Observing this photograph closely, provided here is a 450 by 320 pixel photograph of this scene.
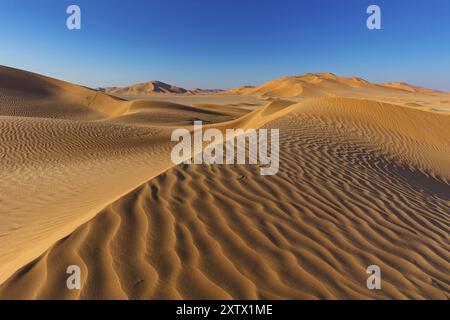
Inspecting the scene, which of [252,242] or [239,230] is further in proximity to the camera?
[239,230]

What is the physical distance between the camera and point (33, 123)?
1375 centimetres

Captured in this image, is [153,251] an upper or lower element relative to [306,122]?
lower

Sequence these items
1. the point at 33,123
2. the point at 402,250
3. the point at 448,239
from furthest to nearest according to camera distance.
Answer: the point at 33,123 < the point at 448,239 < the point at 402,250

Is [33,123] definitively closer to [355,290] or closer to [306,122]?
[306,122]

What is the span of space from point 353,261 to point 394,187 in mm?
3238

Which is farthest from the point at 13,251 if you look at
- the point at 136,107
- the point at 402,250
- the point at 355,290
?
the point at 136,107

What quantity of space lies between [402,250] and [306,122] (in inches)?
317

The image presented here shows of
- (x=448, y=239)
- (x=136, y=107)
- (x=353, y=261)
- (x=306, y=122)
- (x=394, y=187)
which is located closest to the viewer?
(x=353, y=261)

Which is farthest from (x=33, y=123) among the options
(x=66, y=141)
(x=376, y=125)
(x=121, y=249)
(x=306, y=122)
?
(x=376, y=125)

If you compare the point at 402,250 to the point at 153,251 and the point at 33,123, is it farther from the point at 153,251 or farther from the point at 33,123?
the point at 33,123

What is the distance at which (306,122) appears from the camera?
10.9 meters

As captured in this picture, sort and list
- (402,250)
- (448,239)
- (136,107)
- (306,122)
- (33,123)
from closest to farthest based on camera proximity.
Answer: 1. (402,250)
2. (448,239)
3. (306,122)
4. (33,123)
5. (136,107)

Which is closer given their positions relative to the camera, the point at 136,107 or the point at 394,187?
the point at 394,187
